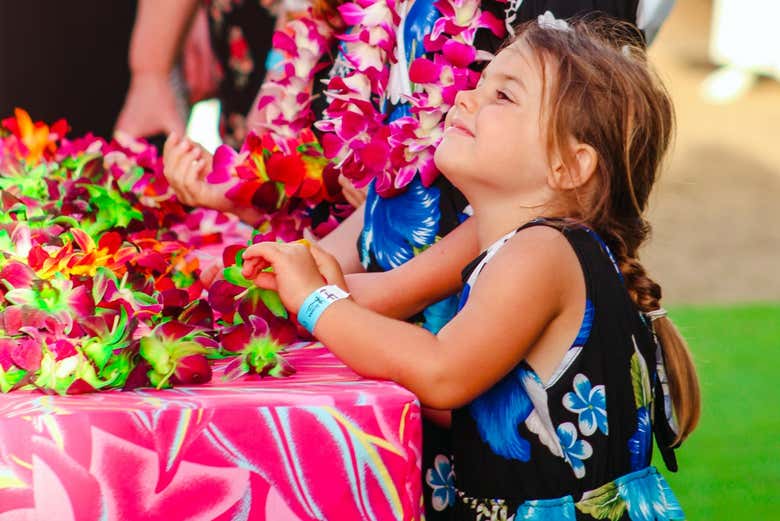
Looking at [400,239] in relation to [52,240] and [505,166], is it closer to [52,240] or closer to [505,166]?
[505,166]

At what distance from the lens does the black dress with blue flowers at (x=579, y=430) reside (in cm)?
150

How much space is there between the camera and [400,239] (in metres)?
1.87

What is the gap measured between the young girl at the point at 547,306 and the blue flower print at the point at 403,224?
17cm

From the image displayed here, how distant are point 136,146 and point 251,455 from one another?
1.37m

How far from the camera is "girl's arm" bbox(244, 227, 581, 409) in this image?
1.44 metres

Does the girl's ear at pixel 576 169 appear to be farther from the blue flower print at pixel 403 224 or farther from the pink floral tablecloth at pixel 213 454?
the pink floral tablecloth at pixel 213 454

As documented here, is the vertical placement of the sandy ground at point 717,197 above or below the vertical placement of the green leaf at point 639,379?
below

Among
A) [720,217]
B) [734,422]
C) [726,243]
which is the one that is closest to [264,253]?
[734,422]

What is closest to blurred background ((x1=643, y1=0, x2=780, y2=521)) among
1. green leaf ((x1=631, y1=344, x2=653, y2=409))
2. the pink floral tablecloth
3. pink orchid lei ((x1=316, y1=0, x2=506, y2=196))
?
pink orchid lei ((x1=316, y1=0, x2=506, y2=196))

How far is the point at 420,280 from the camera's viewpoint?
68.6 inches

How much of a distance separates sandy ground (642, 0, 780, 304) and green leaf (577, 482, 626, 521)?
3425mm

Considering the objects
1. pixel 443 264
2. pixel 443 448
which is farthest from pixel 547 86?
pixel 443 448

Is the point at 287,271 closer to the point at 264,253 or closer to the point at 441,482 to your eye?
the point at 264,253

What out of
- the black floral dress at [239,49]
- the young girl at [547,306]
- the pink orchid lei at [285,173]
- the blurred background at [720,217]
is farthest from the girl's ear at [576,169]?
the black floral dress at [239,49]
